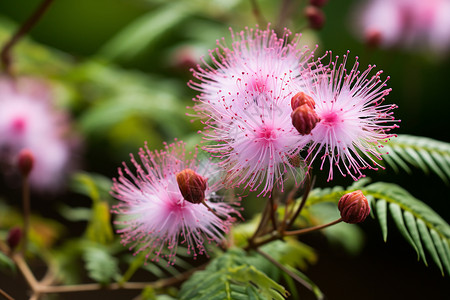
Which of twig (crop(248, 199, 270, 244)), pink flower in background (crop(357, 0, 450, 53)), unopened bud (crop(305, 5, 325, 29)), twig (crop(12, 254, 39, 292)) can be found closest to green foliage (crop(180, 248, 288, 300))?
twig (crop(248, 199, 270, 244))

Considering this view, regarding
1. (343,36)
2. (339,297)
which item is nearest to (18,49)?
(343,36)

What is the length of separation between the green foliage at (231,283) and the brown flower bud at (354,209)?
0.37 ft

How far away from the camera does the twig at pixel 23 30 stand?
3.09 ft

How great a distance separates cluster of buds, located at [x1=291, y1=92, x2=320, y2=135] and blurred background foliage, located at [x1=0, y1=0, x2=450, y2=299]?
150mm

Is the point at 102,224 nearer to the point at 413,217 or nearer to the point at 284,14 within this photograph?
the point at 413,217

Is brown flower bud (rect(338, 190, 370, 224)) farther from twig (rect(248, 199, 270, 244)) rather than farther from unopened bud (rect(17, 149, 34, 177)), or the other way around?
unopened bud (rect(17, 149, 34, 177))

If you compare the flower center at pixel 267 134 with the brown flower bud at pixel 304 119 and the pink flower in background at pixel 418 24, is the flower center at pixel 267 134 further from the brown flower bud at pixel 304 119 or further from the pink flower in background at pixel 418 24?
the pink flower in background at pixel 418 24

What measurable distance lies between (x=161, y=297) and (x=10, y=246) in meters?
0.28

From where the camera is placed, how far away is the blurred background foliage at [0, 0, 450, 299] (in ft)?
3.88

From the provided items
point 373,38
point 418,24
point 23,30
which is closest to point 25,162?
point 23,30

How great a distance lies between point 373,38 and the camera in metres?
0.92

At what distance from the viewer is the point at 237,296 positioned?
56 centimetres

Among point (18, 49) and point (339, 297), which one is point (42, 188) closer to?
point (18, 49)

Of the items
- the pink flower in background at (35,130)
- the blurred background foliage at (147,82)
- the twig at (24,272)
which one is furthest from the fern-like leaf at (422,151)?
the pink flower in background at (35,130)
